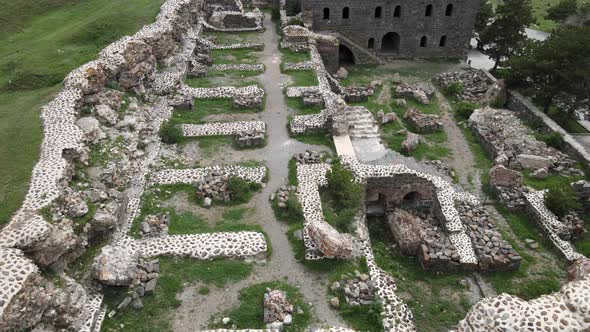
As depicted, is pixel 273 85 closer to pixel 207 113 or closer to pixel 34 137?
pixel 207 113

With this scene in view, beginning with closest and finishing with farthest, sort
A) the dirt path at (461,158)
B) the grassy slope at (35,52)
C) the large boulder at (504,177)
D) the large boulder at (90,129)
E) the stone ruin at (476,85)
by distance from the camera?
the grassy slope at (35,52), the large boulder at (90,129), the large boulder at (504,177), the dirt path at (461,158), the stone ruin at (476,85)

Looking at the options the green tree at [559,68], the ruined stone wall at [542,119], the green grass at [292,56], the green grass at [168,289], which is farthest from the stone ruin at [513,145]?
the green grass at [168,289]

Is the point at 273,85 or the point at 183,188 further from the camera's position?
the point at 273,85

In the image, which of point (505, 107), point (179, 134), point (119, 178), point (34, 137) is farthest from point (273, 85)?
point (505, 107)

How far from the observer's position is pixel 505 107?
81.6ft

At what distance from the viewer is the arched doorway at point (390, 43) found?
31.4 meters

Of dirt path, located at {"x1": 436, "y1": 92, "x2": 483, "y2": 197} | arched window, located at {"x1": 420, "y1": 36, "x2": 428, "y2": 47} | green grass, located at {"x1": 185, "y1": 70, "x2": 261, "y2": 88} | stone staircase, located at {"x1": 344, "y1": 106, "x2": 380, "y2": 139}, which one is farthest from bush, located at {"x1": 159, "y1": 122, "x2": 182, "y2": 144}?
arched window, located at {"x1": 420, "y1": 36, "x2": 428, "y2": 47}

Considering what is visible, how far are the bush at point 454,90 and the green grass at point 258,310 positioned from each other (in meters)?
18.5

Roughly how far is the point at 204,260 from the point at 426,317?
22.9 ft

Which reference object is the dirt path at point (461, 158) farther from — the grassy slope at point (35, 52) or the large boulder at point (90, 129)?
the grassy slope at point (35, 52)

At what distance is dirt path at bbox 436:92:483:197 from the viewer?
18.3 metres

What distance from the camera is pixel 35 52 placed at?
1848cm

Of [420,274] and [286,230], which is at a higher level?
[286,230]

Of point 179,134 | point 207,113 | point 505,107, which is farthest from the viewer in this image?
point 505,107
